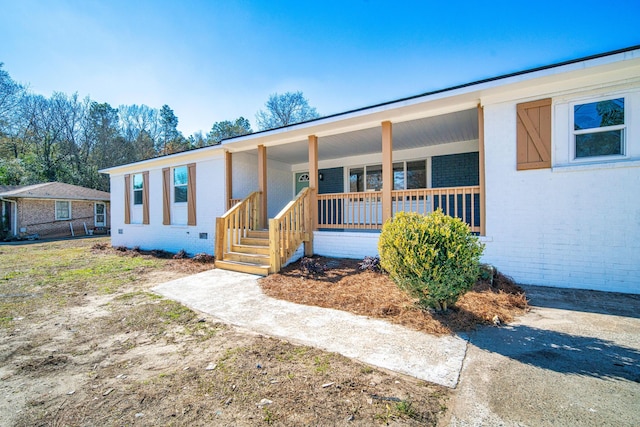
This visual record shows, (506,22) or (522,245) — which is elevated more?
(506,22)

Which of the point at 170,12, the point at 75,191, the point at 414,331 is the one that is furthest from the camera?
the point at 75,191

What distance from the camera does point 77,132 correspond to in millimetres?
28375

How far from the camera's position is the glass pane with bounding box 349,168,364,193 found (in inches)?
411

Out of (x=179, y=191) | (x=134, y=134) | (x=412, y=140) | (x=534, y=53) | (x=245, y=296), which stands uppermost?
(x=134, y=134)

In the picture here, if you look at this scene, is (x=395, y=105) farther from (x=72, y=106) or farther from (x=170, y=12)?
(x=72, y=106)

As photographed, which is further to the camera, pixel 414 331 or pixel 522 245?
pixel 522 245

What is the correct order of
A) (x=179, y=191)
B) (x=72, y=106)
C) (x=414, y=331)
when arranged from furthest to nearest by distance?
(x=72, y=106) < (x=179, y=191) < (x=414, y=331)

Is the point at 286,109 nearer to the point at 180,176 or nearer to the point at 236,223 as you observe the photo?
the point at 180,176

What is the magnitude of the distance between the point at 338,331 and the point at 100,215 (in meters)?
24.2

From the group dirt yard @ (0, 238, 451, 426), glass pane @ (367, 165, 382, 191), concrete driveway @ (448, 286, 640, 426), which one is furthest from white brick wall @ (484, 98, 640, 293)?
glass pane @ (367, 165, 382, 191)

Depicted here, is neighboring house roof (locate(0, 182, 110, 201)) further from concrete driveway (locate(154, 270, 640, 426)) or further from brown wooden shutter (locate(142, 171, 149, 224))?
concrete driveway (locate(154, 270, 640, 426))

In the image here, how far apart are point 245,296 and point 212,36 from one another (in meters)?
8.42

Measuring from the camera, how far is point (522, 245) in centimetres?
526

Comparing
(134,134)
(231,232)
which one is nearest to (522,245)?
(231,232)
